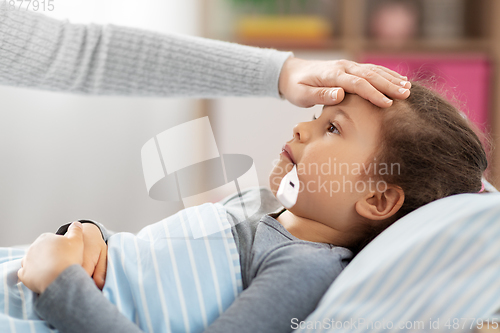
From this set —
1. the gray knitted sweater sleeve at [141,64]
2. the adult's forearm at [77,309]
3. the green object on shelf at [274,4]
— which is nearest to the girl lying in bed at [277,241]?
the adult's forearm at [77,309]

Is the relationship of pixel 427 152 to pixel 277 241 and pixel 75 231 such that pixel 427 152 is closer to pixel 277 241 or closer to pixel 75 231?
pixel 277 241

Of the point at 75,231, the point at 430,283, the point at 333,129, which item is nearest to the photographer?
the point at 430,283

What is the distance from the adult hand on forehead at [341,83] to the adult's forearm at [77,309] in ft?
1.58

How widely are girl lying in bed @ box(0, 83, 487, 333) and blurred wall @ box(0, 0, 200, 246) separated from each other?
869mm

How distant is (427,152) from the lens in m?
0.67

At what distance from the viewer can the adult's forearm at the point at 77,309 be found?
0.50 metres

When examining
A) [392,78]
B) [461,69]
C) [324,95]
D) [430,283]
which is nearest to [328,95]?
[324,95]

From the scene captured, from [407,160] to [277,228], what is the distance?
0.81 ft

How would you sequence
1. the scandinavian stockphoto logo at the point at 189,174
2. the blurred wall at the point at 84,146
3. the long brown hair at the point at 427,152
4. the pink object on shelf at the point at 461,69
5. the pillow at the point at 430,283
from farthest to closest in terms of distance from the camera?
the pink object on shelf at the point at 461,69
the blurred wall at the point at 84,146
the scandinavian stockphoto logo at the point at 189,174
the long brown hair at the point at 427,152
the pillow at the point at 430,283

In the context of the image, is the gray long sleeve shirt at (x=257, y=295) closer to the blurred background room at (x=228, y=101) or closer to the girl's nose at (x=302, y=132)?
the girl's nose at (x=302, y=132)

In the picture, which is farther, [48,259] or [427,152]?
[427,152]

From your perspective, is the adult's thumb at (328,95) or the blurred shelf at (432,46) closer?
the adult's thumb at (328,95)

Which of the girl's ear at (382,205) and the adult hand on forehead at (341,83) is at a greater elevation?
the adult hand on forehead at (341,83)

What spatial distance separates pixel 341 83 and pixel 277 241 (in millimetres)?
299
